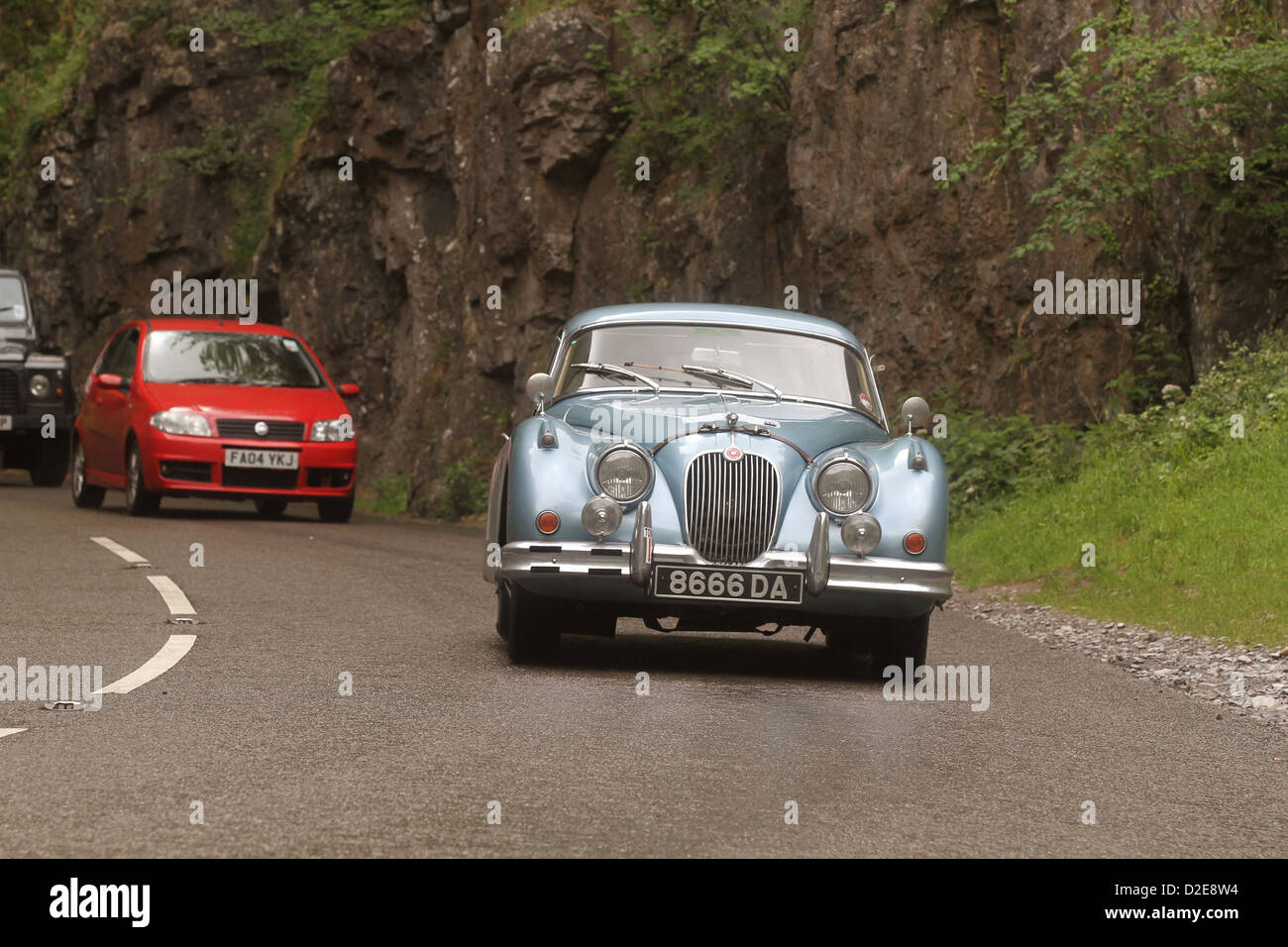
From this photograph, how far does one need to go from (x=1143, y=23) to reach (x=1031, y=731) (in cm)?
988

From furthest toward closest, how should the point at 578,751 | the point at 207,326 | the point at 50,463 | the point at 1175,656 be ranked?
the point at 50,463
the point at 207,326
the point at 1175,656
the point at 578,751

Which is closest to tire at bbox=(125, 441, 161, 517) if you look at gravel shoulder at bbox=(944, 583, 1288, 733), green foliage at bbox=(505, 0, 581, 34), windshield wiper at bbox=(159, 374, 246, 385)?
windshield wiper at bbox=(159, 374, 246, 385)

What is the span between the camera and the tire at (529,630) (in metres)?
8.38

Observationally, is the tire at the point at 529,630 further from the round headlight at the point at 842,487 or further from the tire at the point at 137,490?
the tire at the point at 137,490

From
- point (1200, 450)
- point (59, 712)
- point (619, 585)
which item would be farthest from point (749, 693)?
point (1200, 450)

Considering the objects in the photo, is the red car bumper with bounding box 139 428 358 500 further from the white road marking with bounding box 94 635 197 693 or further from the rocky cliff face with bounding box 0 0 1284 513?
the white road marking with bounding box 94 635 197 693

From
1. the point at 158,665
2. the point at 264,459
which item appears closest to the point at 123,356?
the point at 264,459

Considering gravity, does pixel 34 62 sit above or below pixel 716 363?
above

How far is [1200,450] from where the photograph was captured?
14852mm

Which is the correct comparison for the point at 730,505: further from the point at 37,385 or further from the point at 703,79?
the point at 37,385

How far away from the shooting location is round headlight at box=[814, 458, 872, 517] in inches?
324

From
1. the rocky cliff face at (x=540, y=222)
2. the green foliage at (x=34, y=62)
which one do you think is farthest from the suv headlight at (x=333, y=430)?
the green foliage at (x=34, y=62)

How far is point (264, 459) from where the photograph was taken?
1742 cm

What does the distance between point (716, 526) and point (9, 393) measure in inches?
685
